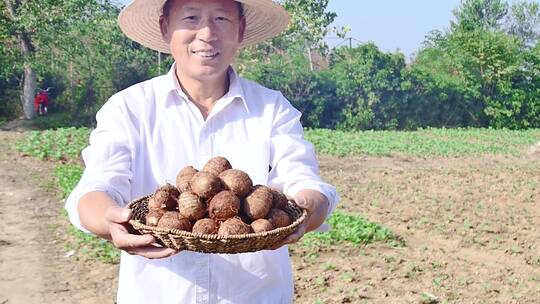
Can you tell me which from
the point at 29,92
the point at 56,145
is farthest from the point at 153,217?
the point at 29,92

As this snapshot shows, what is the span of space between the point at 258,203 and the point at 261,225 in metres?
0.09

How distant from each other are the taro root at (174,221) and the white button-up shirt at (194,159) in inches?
5.6

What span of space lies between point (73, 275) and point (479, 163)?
327 inches

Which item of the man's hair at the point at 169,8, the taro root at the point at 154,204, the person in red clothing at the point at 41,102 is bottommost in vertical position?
the person in red clothing at the point at 41,102

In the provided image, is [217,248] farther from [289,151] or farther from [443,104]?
[443,104]

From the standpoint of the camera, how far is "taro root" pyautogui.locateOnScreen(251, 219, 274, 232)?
1982mm

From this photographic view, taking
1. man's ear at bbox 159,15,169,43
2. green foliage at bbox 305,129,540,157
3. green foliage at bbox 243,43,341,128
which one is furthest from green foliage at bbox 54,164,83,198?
green foliage at bbox 243,43,341,128

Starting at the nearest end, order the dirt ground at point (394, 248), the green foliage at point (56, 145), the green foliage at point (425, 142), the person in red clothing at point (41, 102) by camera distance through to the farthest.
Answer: the dirt ground at point (394, 248), the green foliage at point (56, 145), the green foliage at point (425, 142), the person in red clothing at point (41, 102)

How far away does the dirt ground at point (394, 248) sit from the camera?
17.5 ft

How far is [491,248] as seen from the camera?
663cm

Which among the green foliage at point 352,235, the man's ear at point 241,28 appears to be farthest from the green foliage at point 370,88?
the man's ear at point 241,28

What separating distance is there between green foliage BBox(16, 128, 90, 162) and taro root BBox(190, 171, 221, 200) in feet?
30.7

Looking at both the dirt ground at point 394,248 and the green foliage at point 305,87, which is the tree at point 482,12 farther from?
the dirt ground at point 394,248

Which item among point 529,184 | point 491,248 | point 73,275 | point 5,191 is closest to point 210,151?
point 73,275
